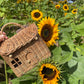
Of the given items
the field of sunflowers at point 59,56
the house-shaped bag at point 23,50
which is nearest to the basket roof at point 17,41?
the house-shaped bag at point 23,50

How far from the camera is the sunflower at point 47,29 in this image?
50.3 inches

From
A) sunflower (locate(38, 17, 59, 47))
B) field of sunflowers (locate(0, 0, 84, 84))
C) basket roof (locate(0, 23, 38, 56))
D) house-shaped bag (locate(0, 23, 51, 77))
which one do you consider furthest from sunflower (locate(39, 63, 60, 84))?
sunflower (locate(38, 17, 59, 47))

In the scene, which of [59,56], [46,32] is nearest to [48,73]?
[59,56]

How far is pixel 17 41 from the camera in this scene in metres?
0.94

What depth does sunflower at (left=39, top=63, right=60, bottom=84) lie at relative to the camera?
922mm

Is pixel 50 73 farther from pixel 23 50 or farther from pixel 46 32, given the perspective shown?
pixel 46 32

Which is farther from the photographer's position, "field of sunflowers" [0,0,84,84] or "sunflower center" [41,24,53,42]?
"sunflower center" [41,24,53,42]

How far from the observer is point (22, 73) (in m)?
1.02

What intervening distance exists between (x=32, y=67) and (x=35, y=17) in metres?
1.20

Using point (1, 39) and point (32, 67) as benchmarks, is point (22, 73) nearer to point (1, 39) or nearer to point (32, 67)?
point (32, 67)

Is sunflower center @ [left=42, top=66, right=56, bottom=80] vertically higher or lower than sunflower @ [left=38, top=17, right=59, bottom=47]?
lower

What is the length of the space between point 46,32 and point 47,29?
0.05 m

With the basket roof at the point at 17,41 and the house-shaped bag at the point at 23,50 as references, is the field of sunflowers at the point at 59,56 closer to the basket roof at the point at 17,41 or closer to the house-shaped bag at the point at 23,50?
the house-shaped bag at the point at 23,50

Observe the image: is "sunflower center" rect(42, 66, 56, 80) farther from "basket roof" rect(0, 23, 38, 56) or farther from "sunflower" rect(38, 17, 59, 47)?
"sunflower" rect(38, 17, 59, 47)
